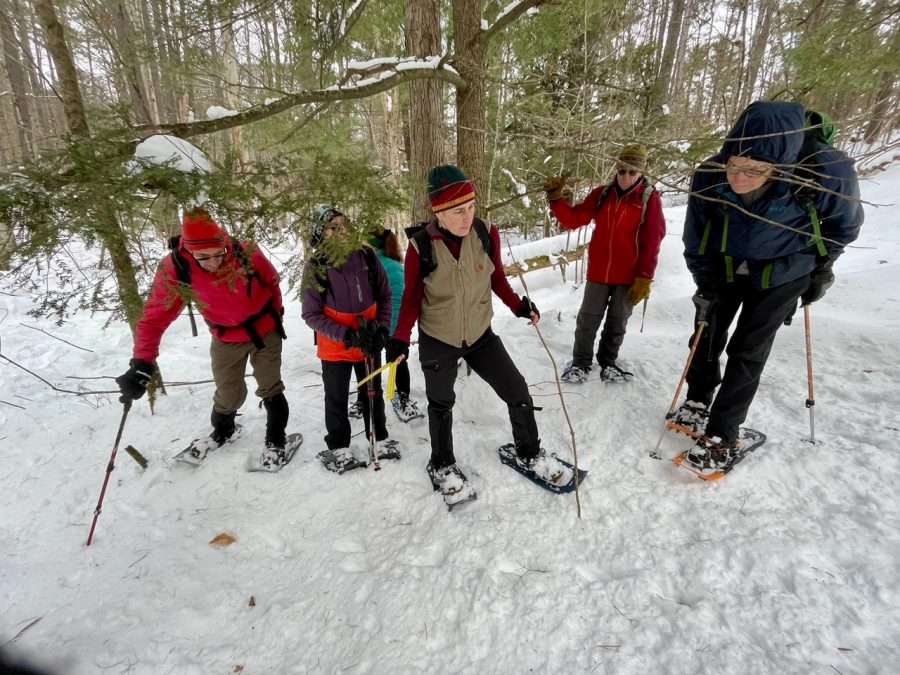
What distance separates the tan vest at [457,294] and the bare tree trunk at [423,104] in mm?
1441

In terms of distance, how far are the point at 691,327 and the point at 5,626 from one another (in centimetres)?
675

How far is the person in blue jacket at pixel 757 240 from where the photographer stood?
7.50 ft

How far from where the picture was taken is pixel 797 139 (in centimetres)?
227

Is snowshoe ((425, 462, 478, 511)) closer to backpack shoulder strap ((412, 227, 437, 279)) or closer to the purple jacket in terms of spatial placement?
the purple jacket

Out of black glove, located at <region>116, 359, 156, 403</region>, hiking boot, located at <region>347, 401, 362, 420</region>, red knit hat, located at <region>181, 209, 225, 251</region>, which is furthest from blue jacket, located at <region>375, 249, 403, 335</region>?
black glove, located at <region>116, 359, 156, 403</region>

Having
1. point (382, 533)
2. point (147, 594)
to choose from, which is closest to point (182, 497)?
point (147, 594)

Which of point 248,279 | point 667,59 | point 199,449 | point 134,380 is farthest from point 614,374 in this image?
point 667,59

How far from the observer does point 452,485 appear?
291 cm

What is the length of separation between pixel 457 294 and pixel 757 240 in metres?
2.04

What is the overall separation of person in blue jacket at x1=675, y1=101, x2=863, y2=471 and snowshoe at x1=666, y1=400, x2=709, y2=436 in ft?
0.15

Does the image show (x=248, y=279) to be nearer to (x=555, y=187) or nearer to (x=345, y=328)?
(x=345, y=328)

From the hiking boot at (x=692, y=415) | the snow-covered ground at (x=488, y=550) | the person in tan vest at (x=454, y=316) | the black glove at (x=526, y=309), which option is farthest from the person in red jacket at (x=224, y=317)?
the hiking boot at (x=692, y=415)

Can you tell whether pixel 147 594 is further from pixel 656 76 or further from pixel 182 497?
pixel 656 76

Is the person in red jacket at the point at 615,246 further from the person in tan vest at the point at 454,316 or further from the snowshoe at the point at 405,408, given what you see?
the snowshoe at the point at 405,408
